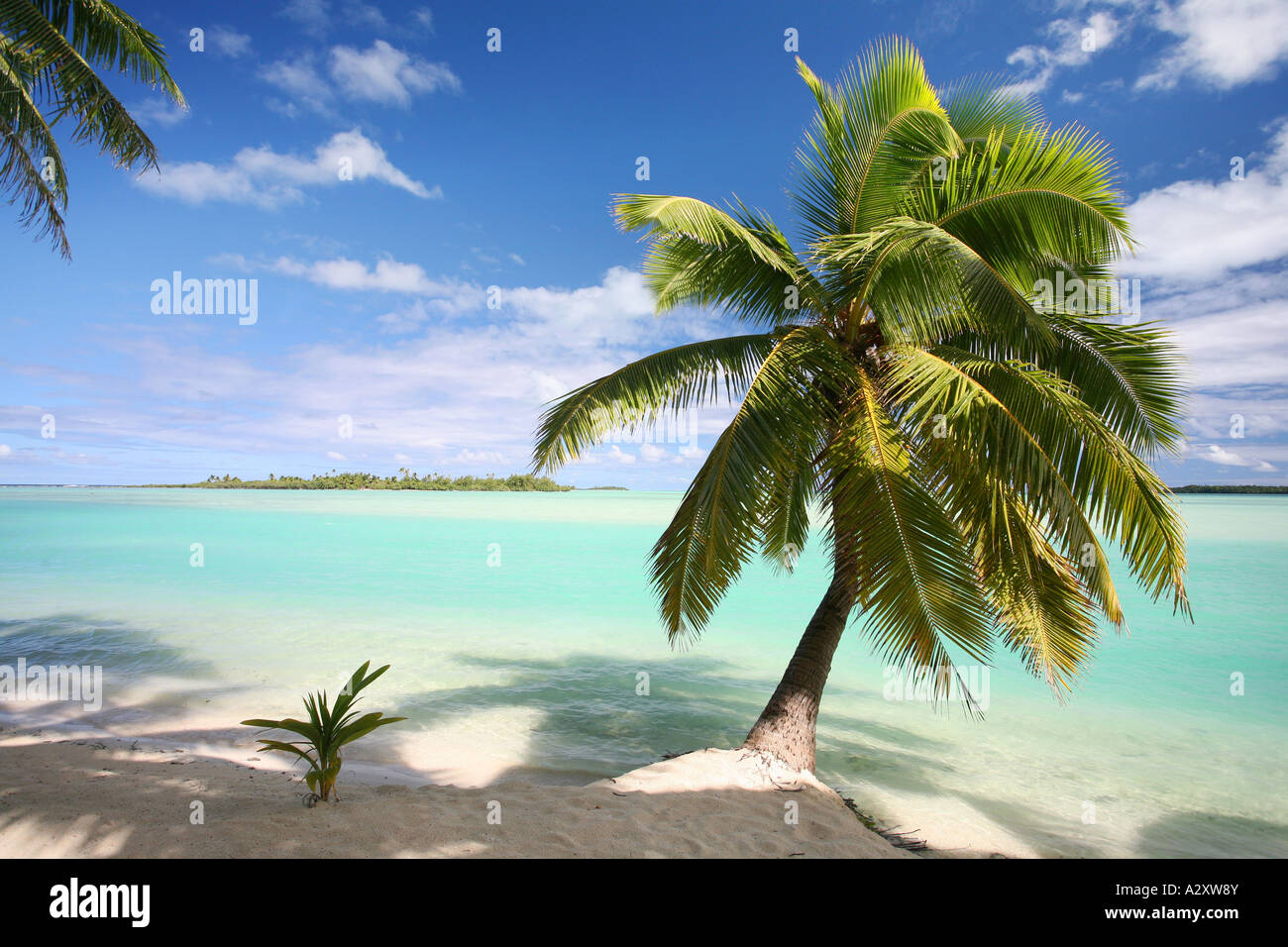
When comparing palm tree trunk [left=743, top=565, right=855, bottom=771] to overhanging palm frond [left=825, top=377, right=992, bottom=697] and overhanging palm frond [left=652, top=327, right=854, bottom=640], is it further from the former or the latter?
overhanging palm frond [left=652, top=327, right=854, bottom=640]

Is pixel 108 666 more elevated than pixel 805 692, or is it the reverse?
pixel 805 692

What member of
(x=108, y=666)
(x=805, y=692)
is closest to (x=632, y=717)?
(x=805, y=692)

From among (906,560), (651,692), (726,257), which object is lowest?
(651,692)

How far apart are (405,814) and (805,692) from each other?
144 inches

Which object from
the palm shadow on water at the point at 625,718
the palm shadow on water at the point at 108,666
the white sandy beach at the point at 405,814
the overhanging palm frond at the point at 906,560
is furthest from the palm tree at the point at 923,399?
the palm shadow on water at the point at 108,666

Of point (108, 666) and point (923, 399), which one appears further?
point (108, 666)

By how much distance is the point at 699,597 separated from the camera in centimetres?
493

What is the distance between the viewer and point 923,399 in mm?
4301

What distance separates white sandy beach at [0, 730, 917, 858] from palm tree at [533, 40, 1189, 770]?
3.28 feet

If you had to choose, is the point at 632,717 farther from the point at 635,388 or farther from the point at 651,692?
the point at 635,388

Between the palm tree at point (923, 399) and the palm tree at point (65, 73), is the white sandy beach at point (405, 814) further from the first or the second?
the palm tree at point (65, 73)

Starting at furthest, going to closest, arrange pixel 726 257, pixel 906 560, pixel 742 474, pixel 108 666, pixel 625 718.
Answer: pixel 108 666, pixel 625 718, pixel 726 257, pixel 742 474, pixel 906 560

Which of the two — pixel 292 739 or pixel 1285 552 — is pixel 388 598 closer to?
pixel 292 739

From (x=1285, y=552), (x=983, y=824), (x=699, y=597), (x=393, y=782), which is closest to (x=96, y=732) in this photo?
(x=393, y=782)
